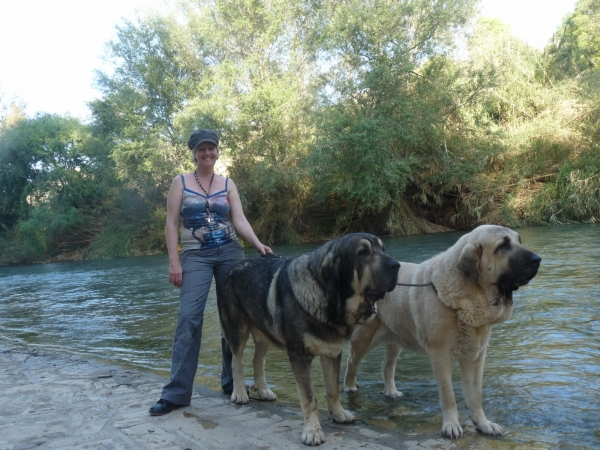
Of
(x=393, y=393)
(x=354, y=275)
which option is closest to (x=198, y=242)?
(x=354, y=275)

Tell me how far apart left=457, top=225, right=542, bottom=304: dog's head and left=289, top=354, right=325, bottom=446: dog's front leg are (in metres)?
1.47

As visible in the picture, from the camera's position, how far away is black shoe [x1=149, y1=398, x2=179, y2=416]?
15.2ft

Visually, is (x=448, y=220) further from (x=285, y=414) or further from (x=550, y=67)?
(x=285, y=414)

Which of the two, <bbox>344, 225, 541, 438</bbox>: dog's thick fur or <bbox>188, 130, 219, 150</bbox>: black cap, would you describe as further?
<bbox>188, 130, 219, 150</bbox>: black cap

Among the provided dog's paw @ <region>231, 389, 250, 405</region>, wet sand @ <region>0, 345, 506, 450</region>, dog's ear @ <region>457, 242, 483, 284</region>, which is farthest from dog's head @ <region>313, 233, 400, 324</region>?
dog's paw @ <region>231, 389, 250, 405</region>

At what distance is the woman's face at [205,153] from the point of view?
5.17m

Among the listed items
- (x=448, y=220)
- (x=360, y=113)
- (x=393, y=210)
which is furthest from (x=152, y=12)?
(x=448, y=220)

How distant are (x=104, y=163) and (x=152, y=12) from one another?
36.1 feet

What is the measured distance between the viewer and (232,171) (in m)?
31.9

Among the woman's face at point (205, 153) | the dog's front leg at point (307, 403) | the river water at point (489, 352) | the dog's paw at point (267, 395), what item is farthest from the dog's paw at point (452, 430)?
the woman's face at point (205, 153)

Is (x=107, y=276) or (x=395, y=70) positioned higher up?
(x=395, y=70)

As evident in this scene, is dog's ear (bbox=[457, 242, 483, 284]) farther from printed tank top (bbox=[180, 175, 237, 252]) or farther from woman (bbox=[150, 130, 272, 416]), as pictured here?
printed tank top (bbox=[180, 175, 237, 252])

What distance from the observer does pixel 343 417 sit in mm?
4391

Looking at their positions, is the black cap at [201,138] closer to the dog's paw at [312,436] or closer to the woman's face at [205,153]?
the woman's face at [205,153]
